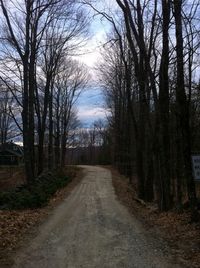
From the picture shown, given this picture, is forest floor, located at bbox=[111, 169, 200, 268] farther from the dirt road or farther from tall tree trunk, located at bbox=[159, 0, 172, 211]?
tall tree trunk, located at bbox=[159, 0, 172, 211]

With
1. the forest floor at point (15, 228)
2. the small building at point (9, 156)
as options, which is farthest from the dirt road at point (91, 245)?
the small building at point (9, 156)

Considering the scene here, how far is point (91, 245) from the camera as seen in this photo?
1058 cm

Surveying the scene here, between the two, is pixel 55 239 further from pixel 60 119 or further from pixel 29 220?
pixel 60 119

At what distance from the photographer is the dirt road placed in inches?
348

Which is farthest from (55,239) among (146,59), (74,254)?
(146,59)

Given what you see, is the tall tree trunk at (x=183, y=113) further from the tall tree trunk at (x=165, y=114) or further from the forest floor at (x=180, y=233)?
the tall tree trunk at (x=165, y=114)

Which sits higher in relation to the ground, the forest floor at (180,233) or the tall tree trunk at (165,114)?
the tall tree trunk at (165,114)

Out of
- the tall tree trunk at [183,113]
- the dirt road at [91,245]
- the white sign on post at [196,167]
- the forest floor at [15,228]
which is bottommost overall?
the dirt road at [91,245]

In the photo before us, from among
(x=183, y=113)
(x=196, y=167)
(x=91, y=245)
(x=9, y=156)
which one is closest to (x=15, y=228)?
(x=91, y=245)

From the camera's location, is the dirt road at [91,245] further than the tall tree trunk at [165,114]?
No

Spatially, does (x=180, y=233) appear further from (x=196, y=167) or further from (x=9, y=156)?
(x=9, y=156)

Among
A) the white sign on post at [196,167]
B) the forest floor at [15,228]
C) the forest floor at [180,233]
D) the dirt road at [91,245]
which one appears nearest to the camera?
the dirt road at [91,245]

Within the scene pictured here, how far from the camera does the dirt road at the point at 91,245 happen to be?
29.0 ft

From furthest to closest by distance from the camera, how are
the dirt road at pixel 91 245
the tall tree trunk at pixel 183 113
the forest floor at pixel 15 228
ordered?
1. the tall tree trunk at pixel 183 113
2. the forest floor at pixel 15 228
3. the dirt road at pixel 91 245
